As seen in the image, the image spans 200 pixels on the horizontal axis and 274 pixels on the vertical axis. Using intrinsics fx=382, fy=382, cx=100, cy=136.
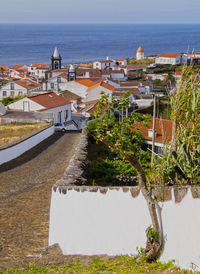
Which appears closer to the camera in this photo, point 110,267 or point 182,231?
point 182,231

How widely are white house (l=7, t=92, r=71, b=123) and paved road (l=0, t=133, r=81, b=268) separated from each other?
1335 centimetres

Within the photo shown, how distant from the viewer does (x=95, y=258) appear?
7.80 m

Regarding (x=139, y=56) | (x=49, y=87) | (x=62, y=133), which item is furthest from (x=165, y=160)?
(x=139, y=56)

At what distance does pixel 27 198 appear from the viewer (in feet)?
40.5

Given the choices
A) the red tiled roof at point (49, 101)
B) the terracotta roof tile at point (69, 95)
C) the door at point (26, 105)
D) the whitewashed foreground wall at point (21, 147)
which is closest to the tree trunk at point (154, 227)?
the whitewashed foreground wall at point (21, 147)

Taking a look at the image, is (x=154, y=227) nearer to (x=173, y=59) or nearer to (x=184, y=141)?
(x=184, y=141)

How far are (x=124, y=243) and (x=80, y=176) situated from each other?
324cm

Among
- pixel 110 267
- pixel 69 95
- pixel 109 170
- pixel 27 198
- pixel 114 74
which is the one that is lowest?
pixel 110 267

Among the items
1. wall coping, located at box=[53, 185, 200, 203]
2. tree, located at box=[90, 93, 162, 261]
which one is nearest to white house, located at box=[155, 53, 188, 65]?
tree, located at box=[90, 93, 162, 261]

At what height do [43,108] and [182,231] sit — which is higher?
[43,108]

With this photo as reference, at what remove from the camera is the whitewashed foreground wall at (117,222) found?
700 cm

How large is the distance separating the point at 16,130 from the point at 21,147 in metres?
7.48

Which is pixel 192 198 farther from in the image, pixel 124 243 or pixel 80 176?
pixel 80 176

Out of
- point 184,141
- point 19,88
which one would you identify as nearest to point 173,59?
point 19,88
